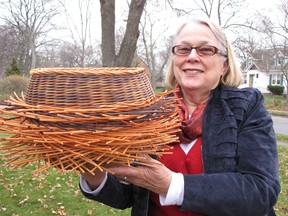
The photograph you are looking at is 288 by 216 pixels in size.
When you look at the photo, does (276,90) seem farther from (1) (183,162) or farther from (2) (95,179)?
(2) (95,179)

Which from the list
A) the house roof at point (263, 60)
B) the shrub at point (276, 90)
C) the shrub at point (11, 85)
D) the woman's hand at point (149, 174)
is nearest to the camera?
the woman's hand at point (149, 174)

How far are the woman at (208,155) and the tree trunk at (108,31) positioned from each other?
3.37 m

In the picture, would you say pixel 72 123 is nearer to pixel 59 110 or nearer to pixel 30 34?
pixel 59 110

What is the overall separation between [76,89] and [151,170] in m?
0.45

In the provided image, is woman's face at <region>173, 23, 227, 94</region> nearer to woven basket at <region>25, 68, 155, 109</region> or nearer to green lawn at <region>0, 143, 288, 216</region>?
woven basket at <region>25, 68, 155, 109</region>

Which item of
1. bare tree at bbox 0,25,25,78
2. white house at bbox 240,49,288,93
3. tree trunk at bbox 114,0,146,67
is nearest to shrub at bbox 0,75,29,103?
tree trunk at bbox 114,0,146,67

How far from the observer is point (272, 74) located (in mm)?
48656

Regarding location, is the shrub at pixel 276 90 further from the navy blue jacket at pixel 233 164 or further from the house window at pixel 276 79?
the navy blue jacket at pixel 233 164

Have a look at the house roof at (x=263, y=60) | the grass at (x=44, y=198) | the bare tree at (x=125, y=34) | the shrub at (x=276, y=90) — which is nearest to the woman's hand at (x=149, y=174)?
the grass at (x=44, y=198)

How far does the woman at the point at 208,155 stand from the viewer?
1438mm

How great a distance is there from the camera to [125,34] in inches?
205

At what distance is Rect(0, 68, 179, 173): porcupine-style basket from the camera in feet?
3.86

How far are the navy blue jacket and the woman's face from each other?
0.10m

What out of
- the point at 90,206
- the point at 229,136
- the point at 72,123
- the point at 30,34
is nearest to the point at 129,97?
the point at 72,123
